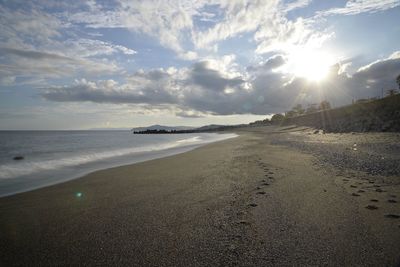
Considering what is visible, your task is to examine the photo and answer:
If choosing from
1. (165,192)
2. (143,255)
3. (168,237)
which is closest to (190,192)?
(165,192)

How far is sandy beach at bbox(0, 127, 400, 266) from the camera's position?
11.5ft

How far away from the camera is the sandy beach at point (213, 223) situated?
11.5 ft

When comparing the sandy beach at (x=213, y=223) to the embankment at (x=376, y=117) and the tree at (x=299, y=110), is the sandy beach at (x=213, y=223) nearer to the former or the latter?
the embankment at (x=376, y=117)

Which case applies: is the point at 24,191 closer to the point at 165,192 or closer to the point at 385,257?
the point at 165,192

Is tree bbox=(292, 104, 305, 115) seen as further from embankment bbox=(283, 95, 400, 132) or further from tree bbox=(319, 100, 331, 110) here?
embankment bbox=(283, 95, 400, 132)

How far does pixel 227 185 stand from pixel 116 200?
11.6ft

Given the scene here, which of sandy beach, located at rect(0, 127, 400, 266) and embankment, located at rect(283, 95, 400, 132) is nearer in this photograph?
sandy beach, located at rect(0, 127, 400, 266)

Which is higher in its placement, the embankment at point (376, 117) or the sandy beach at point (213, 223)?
the embankment at point (376, 117)

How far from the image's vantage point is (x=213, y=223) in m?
4.64

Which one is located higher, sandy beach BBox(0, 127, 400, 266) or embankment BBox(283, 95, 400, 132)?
embankment BBox(283, 95, 400, 132)

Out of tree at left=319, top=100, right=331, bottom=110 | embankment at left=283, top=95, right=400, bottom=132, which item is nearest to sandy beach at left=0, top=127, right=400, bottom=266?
embankment at left=283, top=95, right=400, bottom=132

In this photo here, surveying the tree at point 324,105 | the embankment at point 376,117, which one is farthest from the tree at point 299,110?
the embankment at point 376,117

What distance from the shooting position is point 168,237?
A: 4.13 metres

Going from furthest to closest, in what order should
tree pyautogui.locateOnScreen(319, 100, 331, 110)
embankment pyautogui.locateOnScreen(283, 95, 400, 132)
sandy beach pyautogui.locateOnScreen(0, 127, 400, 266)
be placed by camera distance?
tree pyautogui.locateOnScreen(319, 100, 331, 110), embankment pyautogui.locateOnScreen(283, 95, 400, 132), sandy beach pyautogui.locateOnScreen(0, 127, 400, 266)
